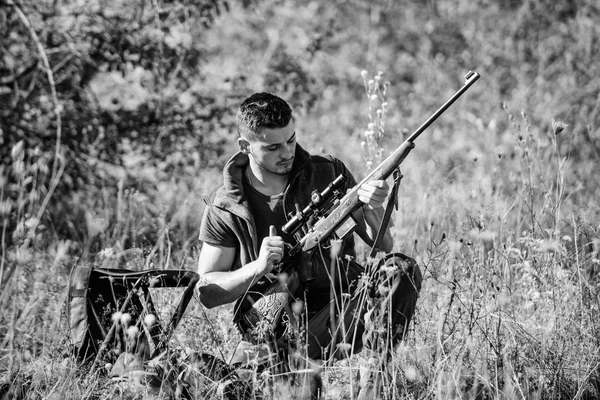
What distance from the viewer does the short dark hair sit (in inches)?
144

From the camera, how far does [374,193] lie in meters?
3.36

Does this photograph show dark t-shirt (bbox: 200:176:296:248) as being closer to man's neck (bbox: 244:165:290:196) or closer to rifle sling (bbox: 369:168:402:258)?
man's neck (bbox: 244:165:290:196)

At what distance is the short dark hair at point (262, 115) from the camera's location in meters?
3.65

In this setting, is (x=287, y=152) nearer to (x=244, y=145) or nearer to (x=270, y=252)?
(x=244, y=145)

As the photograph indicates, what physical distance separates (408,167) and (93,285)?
167 inches

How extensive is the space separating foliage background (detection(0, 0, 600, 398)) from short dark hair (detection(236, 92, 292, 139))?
837 mm

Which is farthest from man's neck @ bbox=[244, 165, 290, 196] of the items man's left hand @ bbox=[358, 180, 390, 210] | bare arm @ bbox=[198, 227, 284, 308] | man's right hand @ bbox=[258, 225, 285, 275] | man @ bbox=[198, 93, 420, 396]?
man's left hand @ bbox=[358, 180, 390, 210]

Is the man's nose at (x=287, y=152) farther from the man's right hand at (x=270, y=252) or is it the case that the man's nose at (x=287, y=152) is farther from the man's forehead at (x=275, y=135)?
the man's right hand at (x=270, y=252)

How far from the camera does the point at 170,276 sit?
11.4 ft

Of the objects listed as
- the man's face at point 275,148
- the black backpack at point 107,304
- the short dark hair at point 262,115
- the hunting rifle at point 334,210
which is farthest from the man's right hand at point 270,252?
the short dark hair at point 262,115

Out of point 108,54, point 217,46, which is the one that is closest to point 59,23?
point 108,54

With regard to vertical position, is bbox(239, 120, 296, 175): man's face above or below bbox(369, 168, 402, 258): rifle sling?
above

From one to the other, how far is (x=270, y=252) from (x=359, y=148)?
4.08 m

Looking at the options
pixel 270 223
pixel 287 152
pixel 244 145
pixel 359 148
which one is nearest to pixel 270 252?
pixel 270 223
